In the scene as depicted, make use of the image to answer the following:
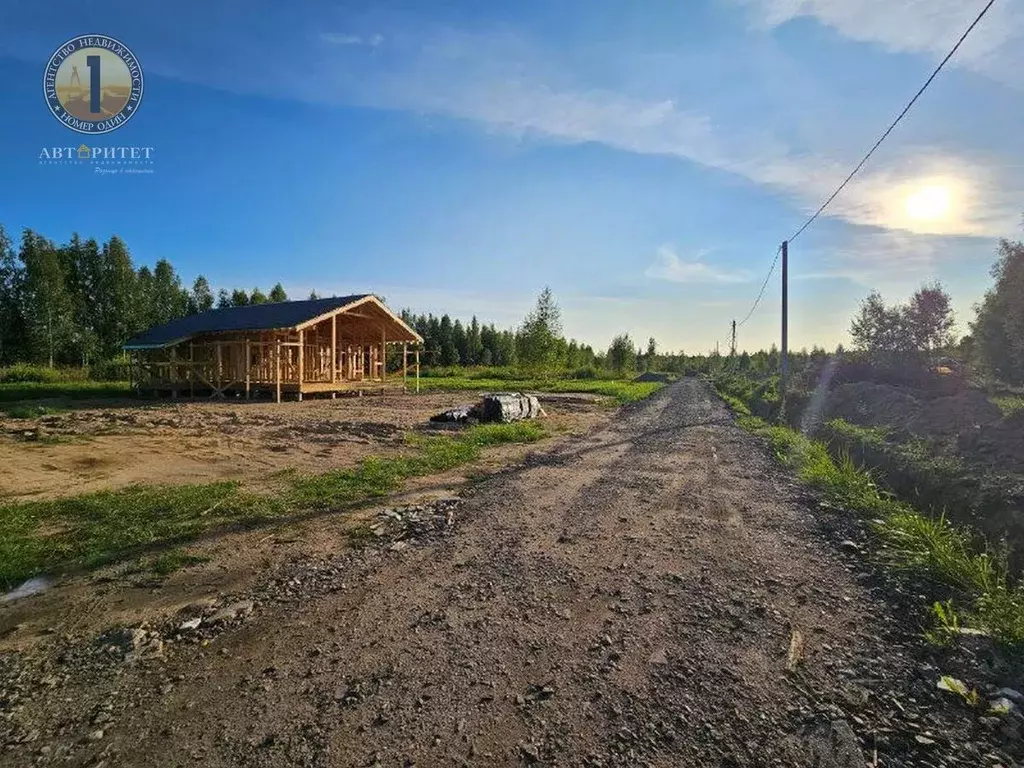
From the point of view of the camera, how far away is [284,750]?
2.36 m

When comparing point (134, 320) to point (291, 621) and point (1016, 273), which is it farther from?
point (1016, 273)

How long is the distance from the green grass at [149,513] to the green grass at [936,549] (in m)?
5.95

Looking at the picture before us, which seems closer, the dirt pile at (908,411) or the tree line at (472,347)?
the dirt pile at (908,411)

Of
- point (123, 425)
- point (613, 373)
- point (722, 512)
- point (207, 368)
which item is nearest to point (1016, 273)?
point (722, 512)

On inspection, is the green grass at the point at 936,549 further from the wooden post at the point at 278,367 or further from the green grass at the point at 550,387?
the wooden post at the point at 278,367

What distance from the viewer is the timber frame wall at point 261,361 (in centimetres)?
2309

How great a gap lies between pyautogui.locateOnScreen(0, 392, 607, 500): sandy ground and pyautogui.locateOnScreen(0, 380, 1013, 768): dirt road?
4994 mm

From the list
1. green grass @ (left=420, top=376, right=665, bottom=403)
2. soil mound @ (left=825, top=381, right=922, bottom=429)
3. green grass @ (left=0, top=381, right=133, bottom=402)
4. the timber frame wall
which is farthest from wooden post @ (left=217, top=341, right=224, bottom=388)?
soil mound @ (left=825, top=381, right=922, bottom=429)

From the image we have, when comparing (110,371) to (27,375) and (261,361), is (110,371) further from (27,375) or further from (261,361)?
(261,361)

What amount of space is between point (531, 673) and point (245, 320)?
25074 millimetres

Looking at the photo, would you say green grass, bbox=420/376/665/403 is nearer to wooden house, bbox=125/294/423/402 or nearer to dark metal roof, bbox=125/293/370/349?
wooden house, bbox=125/294/423/402

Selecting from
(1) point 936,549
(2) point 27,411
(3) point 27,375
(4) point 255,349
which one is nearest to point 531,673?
(1) point 936,549

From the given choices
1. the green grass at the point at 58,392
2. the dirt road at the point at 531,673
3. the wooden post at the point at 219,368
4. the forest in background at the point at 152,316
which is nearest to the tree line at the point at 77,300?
the forest in background at the point at 152,316

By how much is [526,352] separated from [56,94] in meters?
36.1
